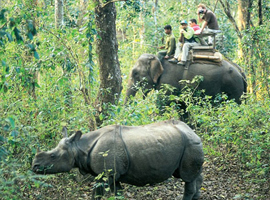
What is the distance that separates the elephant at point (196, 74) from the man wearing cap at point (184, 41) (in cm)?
29

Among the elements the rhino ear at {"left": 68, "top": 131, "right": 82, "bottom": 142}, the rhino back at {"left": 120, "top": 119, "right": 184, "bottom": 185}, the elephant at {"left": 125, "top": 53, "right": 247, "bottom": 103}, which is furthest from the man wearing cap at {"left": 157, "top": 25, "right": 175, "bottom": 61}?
the rhino ear at {"left": 68, "top": 131, "right": 82, "bottom": 142}

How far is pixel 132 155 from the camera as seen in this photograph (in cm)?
633

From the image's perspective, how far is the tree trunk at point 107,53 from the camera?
8.41 metres

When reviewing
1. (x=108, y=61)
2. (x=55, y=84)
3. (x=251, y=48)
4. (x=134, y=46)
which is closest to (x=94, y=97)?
(x=108, y=61)

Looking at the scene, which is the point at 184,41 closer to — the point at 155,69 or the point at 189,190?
the point at 155,69

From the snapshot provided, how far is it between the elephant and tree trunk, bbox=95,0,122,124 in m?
3.26

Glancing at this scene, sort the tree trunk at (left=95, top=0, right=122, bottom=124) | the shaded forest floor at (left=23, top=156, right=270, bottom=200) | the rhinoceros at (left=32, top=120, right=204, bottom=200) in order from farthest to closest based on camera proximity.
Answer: the tree trunk at (left=95, top=0, right=122, bottom=124), the shaded forest floor at (left=23, top=156, right=270, bottom=200), the rhinoceros at (left=32, top=120, right=204, bottom=200)

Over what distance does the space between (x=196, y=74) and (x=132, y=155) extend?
6029mm

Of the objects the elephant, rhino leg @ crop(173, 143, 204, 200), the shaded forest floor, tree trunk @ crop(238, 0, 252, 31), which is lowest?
the shaded forest floor

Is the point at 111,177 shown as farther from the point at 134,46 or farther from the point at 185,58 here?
the point at 134,46

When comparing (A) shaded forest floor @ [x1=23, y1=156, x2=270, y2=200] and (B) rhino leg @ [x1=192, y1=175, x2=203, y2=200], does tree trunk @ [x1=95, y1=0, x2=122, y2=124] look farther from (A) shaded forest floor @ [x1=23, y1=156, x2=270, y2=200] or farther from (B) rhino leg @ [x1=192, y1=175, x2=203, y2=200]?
(B) rhino leg @ [x1=192, y1=175, x2=203, y2=200]

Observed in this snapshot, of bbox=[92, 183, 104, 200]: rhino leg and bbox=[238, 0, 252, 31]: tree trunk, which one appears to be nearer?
bbox=[92, 183, 104, 200]: rhino leg

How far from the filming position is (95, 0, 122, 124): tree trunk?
841 centimetres

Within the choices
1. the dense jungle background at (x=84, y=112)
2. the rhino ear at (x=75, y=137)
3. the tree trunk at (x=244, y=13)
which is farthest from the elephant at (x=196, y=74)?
the rhino ear at (x=75, y=137)
